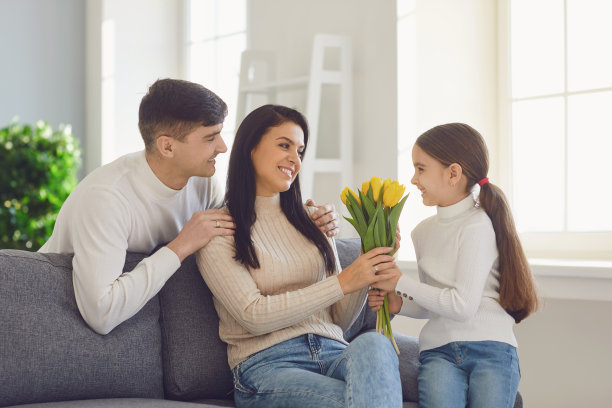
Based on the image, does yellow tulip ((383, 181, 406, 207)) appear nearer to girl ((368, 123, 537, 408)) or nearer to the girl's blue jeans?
girl ((368, 123, 537, 408))

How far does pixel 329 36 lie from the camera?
3391 mm

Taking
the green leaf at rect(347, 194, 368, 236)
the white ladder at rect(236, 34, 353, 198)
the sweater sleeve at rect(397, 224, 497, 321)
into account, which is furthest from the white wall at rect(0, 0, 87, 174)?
the sweater sleeve at rect(397, 224, 497, 321)

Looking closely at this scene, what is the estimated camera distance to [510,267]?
1971 mm

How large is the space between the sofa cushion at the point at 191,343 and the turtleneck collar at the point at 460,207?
0.76 meters

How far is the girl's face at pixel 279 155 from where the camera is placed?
2.11 meters

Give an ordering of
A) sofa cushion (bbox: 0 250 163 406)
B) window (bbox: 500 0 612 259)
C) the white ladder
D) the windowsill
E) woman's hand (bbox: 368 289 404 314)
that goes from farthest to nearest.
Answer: the white ladder < window (bbox: 500 0 612 259) < the windowsill < woman's hand (bbox: 368 289 404 314) < sofa cushion (bbox: 0 250 163 406)

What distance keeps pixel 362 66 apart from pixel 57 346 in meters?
2.04

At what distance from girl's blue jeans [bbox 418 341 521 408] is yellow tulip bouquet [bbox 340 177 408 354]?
5.3 inches

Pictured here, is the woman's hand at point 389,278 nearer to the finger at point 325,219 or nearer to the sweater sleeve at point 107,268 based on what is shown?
the finger at point 325,219

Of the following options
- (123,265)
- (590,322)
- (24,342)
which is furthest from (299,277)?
(590,322)

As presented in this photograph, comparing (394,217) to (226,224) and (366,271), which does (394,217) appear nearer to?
(366,271)

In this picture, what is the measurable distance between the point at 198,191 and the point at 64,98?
3034 mm

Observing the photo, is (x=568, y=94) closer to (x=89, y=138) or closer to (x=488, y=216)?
(x=488, y=216)

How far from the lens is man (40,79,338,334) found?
6.28ft
